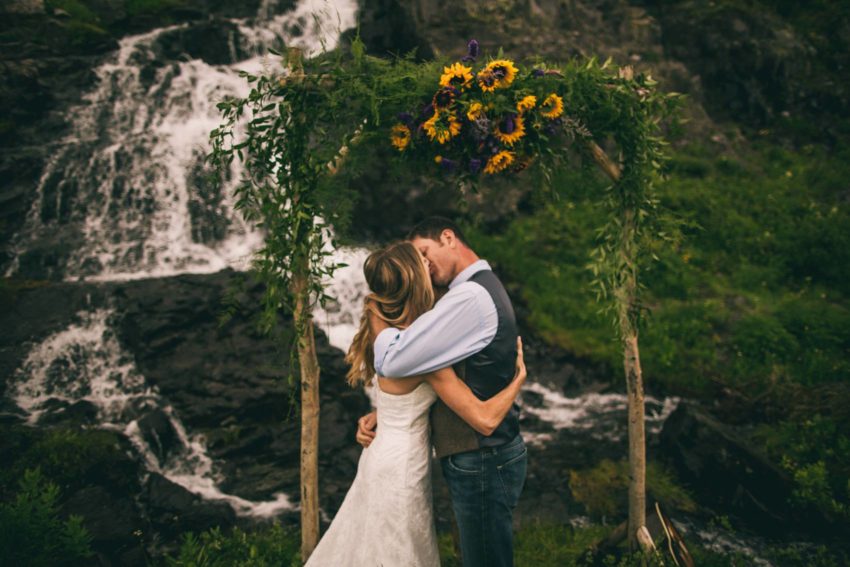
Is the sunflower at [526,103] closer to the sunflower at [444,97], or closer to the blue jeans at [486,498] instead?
the sunflower at [444,97]

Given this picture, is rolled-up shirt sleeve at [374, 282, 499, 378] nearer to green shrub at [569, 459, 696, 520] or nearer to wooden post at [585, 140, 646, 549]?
wooden post at [585, 140, 646, 549]

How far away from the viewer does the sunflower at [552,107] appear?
416cm

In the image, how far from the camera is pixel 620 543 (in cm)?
520

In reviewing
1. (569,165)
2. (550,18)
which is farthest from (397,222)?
(569,165)

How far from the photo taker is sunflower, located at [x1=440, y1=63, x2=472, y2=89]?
4016 millimetres

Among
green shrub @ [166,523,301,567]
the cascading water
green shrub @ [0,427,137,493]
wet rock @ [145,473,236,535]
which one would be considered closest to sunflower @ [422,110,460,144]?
green shrub @ [166,523,301,567]

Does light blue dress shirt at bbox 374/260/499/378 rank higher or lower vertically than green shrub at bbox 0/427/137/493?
higher

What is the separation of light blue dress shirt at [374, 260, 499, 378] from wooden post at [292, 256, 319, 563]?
1.40 m

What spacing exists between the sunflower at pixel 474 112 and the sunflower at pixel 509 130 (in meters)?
0.19

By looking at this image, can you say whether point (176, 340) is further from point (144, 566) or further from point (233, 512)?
point (144, 566)

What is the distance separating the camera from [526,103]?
4074 millimetres

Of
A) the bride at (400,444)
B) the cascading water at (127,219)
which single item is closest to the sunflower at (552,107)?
the bride at (400,444)

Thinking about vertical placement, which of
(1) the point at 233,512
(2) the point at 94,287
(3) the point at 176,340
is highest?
(2) the point at 94,287

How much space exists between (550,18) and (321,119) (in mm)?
13225
